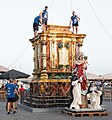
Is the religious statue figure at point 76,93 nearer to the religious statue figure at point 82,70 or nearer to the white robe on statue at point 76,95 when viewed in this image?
the white robe on statue at point 76,95

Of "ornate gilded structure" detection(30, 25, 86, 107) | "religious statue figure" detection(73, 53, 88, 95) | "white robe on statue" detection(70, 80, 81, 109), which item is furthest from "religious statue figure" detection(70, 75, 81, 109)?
"ornate gilded structure" detection(30, 25, 86, 107)

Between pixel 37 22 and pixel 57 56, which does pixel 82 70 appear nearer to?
pixel 57 56

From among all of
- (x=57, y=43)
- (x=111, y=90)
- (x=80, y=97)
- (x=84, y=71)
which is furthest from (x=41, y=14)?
(x=111, y=90)

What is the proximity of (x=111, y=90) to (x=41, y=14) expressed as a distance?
521 inches

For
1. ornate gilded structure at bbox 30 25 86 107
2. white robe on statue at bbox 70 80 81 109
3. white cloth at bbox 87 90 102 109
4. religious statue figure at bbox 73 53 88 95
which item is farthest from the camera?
ornate gilded structure at bbox 30 25 86 107

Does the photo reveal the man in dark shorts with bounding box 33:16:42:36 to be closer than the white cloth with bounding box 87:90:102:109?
No

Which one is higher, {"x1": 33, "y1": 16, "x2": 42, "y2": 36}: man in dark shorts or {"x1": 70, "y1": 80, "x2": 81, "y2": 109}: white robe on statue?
{"x1": 33, "y1": 16, "x2": 42, "y2": 36}: man in dark shorts

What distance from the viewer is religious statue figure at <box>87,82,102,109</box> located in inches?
561

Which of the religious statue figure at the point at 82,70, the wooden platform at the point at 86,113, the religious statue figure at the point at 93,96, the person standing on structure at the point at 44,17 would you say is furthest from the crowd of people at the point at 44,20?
the wooden platform at the point at 86,113

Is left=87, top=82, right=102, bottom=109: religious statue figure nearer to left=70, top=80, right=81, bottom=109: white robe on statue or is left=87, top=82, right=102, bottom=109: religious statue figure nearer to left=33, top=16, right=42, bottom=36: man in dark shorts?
left=70, top=80, right=81, bottom=109: white robe on statue

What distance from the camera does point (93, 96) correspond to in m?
14.4

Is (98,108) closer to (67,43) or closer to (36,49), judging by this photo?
(67,43)

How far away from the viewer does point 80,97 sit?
46.8ft

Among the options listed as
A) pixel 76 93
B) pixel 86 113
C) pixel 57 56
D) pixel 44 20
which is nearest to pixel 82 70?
pixel 76 93
